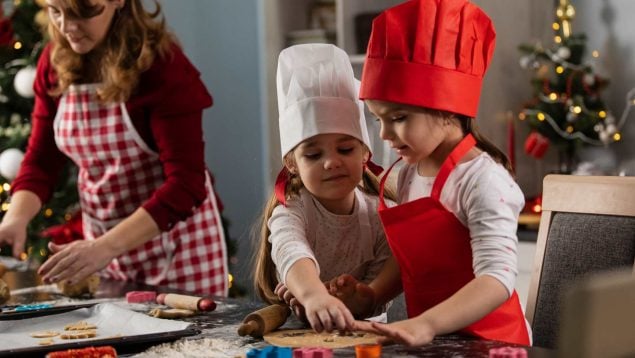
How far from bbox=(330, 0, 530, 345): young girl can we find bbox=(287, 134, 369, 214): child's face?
9 cm

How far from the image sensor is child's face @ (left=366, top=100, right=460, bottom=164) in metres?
1.30

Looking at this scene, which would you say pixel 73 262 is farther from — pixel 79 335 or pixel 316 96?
pixel 316 96

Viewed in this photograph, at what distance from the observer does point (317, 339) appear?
4.26 ft

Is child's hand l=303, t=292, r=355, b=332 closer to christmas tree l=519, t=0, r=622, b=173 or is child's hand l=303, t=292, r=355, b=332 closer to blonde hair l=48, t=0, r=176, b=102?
blonde hair l=48, t=0, r=176, b=102

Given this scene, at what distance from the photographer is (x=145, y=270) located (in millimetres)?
2168

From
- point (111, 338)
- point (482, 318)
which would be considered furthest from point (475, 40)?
point (111, 338)

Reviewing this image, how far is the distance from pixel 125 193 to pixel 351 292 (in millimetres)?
845

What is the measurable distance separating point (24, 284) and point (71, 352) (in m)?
0.88

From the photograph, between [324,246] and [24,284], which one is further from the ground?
[324,246]

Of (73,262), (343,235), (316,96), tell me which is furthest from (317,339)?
(73,262)

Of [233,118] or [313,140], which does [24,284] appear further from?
[233,118]

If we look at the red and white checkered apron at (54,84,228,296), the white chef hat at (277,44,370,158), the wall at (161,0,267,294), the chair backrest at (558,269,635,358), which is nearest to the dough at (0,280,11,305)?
the red and white checkered apron at (54,84,228,296)

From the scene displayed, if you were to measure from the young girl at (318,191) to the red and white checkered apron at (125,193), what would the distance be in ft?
2.05

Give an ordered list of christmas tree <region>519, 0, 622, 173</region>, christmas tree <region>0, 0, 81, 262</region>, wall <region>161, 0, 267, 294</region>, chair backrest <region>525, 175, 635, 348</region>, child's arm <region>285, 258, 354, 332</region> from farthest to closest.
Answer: wall <region>161, 0, 267, 294</region> < christmas tree <region>0, 0, 81, 262</region> < christmas tree <region>519, 0, 622, 173</region> < chair backrest <region>525, 175, 635, 348</region> < child's arm <region>285, 258, 354, 332</region>
